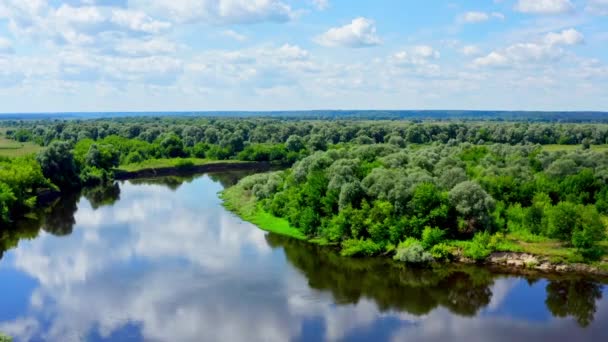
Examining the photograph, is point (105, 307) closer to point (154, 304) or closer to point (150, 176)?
point (154, 304)

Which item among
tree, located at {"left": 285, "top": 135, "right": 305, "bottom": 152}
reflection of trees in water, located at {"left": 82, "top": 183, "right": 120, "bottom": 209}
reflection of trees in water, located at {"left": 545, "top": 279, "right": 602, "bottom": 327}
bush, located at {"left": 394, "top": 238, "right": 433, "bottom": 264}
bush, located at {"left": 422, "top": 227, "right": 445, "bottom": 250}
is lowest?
reflection of trees in water, located at {"left": 82, "top": 183, "right": 120, "bottom": 209}

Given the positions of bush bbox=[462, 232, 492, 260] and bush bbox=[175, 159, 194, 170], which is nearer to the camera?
bush bbox=[462, 232, 492, 260]

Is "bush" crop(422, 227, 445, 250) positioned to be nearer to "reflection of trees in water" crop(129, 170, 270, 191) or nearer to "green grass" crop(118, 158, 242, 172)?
"reflection of trees in water" crop(129, 170, 270, 191)

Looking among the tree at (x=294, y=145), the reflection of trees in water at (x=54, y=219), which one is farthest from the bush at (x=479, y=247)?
the tree at (x=294, y=145)

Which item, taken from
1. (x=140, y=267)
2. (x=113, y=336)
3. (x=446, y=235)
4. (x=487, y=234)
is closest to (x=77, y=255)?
(x=140, y=267)

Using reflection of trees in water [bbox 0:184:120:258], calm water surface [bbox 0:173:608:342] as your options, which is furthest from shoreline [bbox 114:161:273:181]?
calm water surface [bbox 0:173:608:342]

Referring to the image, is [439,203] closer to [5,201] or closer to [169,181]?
[5,201]

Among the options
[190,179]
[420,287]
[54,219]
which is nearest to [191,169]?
[190,179]
